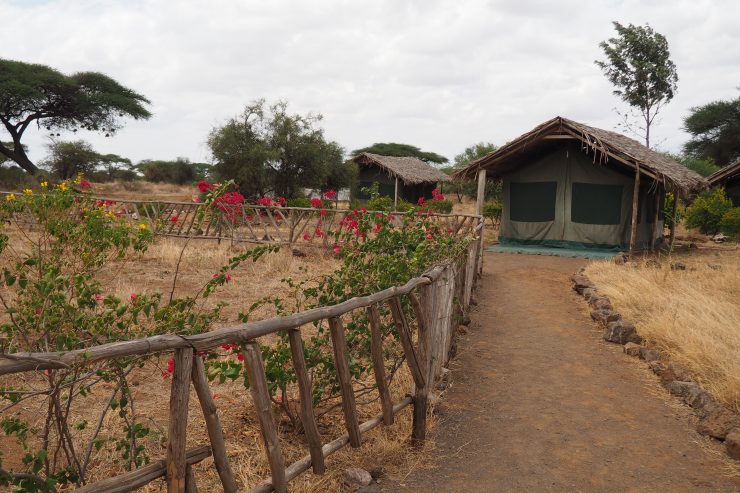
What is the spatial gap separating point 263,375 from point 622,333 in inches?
217

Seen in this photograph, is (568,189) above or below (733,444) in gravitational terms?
above

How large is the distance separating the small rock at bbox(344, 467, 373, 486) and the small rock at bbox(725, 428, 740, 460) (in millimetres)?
2452

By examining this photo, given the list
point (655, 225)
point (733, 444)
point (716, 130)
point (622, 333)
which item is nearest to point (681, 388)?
point (733, 444)

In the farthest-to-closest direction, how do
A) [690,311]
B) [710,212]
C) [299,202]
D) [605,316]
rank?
1. [299,202]
2. [710,212]
3. [605,316]
4. [690,311]

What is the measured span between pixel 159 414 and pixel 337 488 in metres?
1.78

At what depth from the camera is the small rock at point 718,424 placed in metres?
4.44

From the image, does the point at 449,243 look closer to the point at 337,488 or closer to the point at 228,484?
the point at 337,488

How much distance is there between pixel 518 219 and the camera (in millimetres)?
16953

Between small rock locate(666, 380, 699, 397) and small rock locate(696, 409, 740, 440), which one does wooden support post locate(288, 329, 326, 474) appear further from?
small rock locate(666, 380, 699, 397)

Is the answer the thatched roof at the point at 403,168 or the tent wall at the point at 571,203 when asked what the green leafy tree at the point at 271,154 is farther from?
the tent wall at the point at 571,203

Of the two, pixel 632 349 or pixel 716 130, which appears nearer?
pixel 632 349

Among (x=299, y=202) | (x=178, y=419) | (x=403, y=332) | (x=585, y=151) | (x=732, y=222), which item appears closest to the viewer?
(x=178, y=419)

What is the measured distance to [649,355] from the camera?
21.0ft

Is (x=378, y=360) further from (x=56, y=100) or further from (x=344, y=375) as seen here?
(x=56, y=100)
